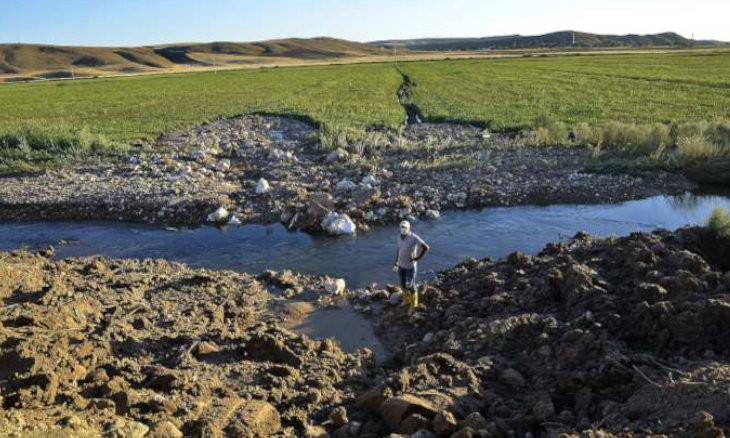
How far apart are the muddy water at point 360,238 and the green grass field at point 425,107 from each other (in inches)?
246

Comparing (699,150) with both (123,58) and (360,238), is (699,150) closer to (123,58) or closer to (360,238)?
(360,238)

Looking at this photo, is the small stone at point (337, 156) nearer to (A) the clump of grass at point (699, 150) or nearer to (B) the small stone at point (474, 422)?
(A) the clump of grass at point (699, 150)

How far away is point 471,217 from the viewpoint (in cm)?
1653

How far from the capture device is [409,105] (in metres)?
41.4

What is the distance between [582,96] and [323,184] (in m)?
28.8

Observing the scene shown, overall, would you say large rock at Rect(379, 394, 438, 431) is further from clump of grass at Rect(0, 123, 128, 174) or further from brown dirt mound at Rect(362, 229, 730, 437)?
clump of grass at Rect(0, 123, 128, 174)

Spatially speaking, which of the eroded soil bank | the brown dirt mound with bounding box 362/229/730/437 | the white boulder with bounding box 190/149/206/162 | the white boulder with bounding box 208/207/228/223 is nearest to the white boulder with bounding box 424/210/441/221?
the eroded soil bank

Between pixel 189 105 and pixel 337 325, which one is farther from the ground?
pixel 189 105

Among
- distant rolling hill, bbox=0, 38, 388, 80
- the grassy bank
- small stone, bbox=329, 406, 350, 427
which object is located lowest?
small stone, bbox=329, 406, 350, 427

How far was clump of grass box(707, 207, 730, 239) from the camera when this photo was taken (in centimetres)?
1146

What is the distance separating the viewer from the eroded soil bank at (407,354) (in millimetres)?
6355

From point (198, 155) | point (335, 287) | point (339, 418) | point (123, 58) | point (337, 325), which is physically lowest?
point (337, 325)

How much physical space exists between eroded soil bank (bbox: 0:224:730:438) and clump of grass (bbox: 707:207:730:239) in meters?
0.14

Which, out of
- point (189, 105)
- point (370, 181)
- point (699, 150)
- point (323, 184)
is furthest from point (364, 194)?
point (189, 105)
